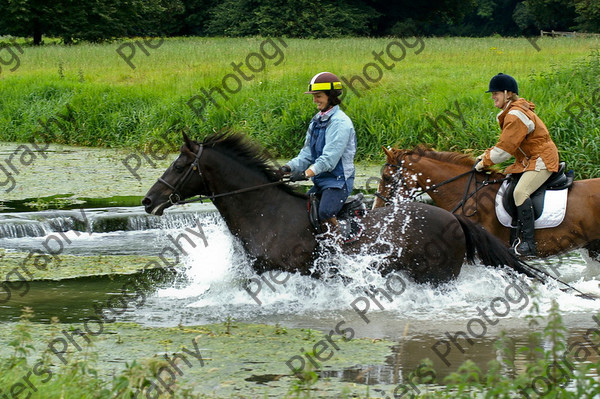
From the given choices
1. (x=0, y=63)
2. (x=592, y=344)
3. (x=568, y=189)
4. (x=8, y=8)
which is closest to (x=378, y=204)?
(x=568, y=189)

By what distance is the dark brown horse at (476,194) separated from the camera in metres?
8.91

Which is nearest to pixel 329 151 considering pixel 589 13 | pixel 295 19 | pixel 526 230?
pixel 526 230

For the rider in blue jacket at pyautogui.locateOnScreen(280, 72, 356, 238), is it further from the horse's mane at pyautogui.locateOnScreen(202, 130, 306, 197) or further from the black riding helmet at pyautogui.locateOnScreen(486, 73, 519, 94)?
the black riding helmet at pyautogui.locateOnScreen(486, 73, 519, 94)

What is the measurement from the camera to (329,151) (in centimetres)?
784

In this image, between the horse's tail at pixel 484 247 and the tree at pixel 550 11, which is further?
the tree at pixel 550 11

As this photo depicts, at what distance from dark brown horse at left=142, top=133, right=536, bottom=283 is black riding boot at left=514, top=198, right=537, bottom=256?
2.14 feet

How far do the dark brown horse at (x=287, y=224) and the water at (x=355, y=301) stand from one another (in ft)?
0.52

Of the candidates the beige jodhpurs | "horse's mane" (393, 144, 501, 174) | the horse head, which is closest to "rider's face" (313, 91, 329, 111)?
the horse head

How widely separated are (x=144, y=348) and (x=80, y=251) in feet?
17.2

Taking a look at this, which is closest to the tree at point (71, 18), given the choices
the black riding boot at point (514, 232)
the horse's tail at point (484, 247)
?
the black riding boot at point (514, 232)

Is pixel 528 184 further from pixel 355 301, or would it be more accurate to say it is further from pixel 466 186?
pixel 355 301

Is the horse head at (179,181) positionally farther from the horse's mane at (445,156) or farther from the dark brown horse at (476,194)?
the horse's mane at (445,156)

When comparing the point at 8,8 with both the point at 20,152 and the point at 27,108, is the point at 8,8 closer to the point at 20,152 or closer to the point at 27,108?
the point at 27,108

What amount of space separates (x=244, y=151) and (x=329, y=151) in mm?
882
